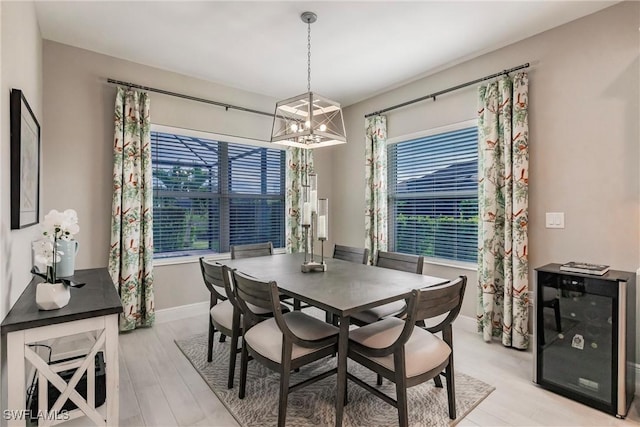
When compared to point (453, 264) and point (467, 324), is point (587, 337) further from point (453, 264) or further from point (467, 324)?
point (453, 264)

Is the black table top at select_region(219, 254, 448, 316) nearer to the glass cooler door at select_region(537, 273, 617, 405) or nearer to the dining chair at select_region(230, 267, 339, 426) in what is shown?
the dining chair at select_region(230, 267, 339, 426)

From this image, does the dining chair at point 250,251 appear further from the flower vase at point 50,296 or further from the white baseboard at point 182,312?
the flower vase at point 50,296

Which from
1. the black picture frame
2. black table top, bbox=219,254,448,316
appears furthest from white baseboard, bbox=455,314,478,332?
the black picture frame

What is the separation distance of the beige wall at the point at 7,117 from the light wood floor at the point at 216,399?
3.28 feet

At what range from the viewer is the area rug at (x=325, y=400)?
190 centimetres

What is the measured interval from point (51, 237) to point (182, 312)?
2.22 m

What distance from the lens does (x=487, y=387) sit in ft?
7.34

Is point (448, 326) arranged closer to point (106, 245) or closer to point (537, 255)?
point (537, 255)

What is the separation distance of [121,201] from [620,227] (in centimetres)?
424

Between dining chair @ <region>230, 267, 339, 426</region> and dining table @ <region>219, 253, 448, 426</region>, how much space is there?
17cm

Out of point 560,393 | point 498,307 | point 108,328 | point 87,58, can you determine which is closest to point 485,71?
point 498,307

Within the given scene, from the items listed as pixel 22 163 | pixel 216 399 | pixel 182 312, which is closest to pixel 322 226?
pixel 216 399

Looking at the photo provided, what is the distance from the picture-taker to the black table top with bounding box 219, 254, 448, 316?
5.62ft

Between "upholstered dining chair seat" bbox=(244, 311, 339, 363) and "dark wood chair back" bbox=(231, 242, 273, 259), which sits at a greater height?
"dark wood chair back" bbox=(231, 242, 273, 259)
